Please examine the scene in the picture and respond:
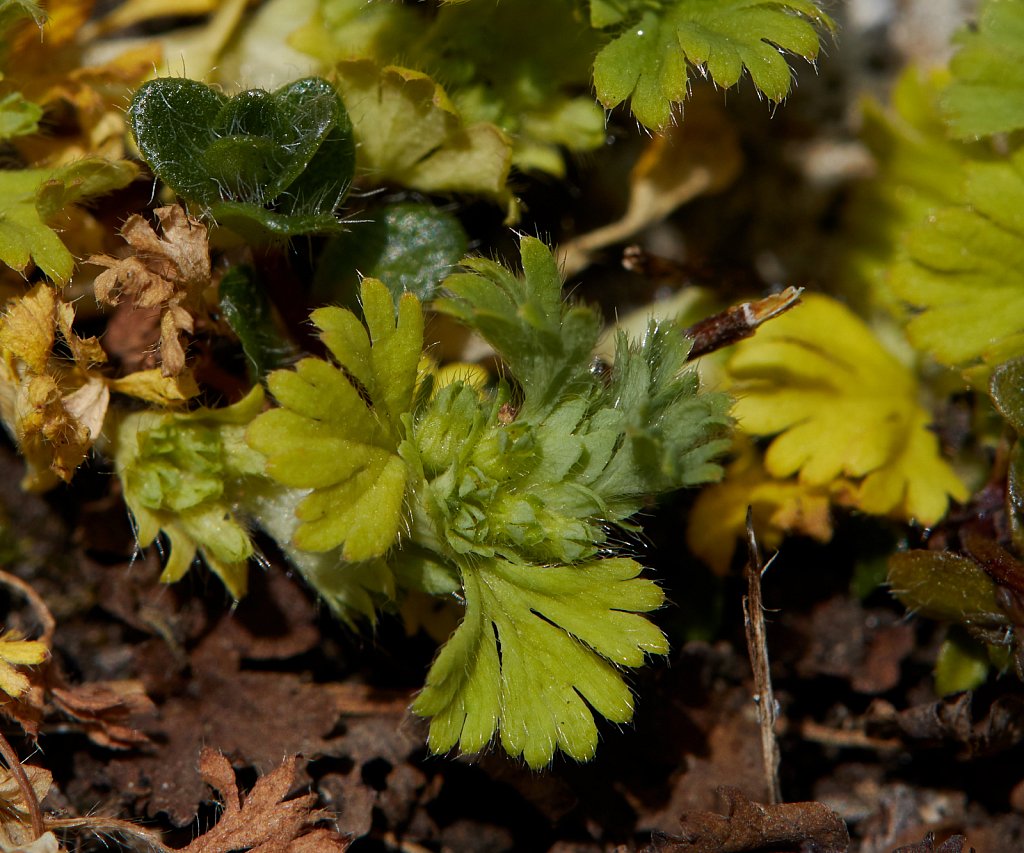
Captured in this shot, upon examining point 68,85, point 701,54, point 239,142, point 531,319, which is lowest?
point 531,319

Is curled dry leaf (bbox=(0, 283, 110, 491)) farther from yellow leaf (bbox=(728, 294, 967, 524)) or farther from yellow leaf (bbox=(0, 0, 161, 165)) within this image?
yellow leaf (bbox=(728, 294, 967, 524))

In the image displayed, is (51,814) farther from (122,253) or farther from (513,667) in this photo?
(122,253)

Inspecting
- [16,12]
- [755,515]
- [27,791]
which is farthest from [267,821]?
[16,12]

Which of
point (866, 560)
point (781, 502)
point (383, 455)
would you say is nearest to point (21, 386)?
point (383, 455)

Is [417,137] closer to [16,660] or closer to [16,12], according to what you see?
[16,12]

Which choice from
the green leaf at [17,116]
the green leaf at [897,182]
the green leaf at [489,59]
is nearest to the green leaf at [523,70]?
the green leaf at [489,59]

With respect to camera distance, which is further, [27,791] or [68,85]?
[68,85]

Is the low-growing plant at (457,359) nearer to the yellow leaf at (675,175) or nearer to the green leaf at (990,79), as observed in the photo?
the green leaf at (990,79)
